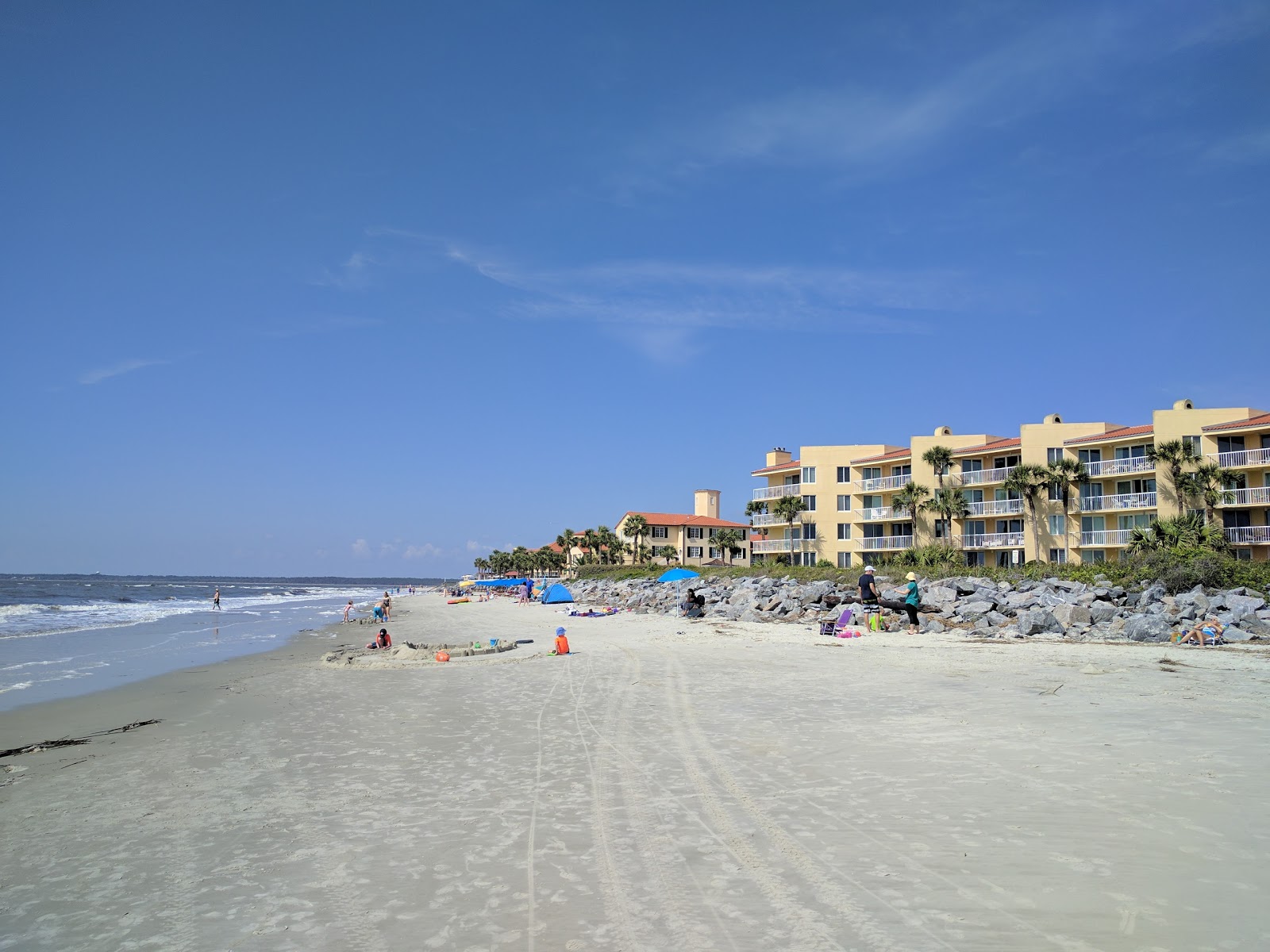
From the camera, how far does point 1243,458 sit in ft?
128

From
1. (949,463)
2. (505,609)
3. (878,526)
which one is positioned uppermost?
(949,463)

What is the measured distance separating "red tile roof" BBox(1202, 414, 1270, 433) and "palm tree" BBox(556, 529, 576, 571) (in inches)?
2910

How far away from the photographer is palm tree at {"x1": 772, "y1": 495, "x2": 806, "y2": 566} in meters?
56.6

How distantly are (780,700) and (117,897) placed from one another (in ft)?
29.4

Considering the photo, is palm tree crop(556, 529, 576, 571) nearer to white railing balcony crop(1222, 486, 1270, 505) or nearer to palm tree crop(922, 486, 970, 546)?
palm tree crop(922, 486, 970, 546)

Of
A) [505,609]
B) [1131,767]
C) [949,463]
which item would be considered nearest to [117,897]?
[1131,767]

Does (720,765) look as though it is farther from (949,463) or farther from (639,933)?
(949,463)

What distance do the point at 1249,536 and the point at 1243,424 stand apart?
553 cm

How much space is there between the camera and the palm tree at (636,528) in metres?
88.4

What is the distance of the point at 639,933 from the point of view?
4480mm

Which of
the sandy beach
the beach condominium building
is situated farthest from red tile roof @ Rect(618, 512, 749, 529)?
the sandy beach

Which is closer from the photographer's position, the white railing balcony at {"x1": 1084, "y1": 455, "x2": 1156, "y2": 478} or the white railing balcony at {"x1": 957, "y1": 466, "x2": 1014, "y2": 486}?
the white railing balcony at {"x1": 1084, "y1": 455, "x2": 1156, "y2": 478}

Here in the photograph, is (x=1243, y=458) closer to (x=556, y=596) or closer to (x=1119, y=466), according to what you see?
(x=1119, y=466)

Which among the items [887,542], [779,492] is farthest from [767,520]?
[887,542]
